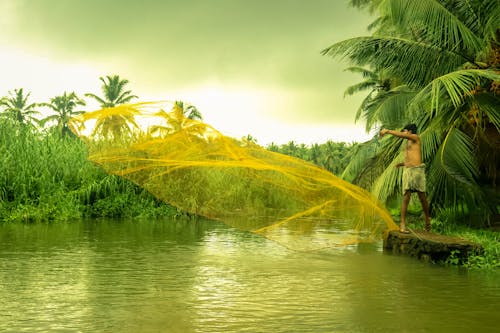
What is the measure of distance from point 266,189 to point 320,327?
5.61 metres

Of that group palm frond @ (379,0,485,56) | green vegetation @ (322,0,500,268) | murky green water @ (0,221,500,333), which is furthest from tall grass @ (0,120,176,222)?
palm frond @ (379,0,485,56)

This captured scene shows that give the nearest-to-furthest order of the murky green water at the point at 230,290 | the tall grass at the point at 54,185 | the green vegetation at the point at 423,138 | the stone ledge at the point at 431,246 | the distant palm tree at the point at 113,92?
the murky green water at the point at 230,290 < the stone ledge at the point at 431,246 < the green vegetation at the point at 423,138 < the tall grass at the point at 54,185 < the distant palm tree at the point at 113,92

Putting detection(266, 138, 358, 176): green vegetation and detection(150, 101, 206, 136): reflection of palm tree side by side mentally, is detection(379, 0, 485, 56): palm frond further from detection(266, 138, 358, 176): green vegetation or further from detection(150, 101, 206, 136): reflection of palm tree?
detection(266, 138, 358, 176): green vegetation

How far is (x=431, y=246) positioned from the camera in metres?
9.47

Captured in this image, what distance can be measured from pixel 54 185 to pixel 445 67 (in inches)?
478

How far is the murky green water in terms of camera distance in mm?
5441

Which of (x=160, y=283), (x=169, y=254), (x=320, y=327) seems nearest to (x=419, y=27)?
(x=169, y=254)

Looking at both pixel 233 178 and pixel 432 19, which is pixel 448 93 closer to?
pixel 432 19

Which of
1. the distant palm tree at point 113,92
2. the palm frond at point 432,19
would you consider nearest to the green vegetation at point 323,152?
the distant palm tree at point 113,92

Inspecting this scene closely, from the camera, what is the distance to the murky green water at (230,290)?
544 centimetres

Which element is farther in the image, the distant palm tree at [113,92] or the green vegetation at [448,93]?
the distant palm tree at [113,92]

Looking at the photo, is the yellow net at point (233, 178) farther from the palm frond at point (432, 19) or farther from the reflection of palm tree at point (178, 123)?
the palm frond at point (432, 19)

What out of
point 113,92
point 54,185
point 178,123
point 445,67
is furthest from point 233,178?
point 113,92

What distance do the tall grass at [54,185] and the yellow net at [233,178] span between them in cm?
774
